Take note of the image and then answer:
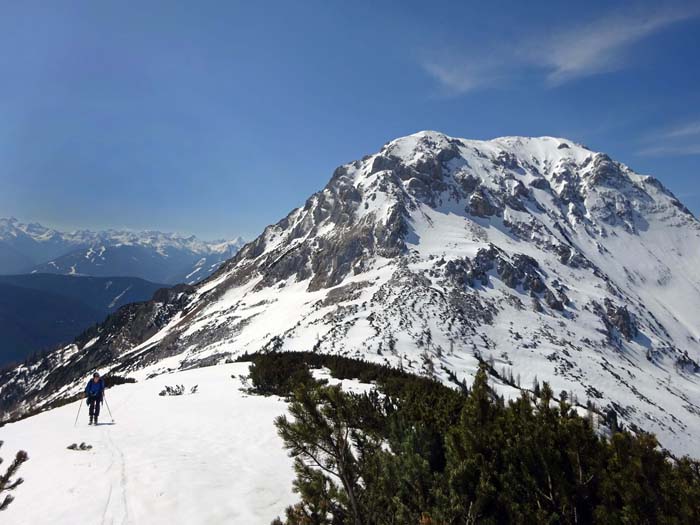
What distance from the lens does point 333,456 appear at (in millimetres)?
6031

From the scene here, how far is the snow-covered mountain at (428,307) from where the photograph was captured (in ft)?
241

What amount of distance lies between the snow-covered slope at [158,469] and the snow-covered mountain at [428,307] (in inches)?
1485

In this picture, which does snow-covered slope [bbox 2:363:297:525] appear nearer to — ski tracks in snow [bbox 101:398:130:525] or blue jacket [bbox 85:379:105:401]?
ski tracks in snow [bbox 101:398:130:525]

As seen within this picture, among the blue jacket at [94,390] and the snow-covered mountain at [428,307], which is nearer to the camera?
the blue jacket at [94,390]

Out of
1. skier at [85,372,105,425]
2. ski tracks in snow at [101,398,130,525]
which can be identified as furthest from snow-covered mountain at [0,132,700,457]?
ski tracks in snow at [101,398,130,525]

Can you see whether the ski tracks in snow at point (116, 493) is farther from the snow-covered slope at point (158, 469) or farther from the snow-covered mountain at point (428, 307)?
the snow-covered mountain at point (428, 307)

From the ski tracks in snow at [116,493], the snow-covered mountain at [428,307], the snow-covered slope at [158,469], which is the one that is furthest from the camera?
the snow-covered mountain at [428,307]

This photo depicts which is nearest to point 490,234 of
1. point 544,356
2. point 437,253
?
point 437,253

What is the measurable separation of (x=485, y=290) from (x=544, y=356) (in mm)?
26441

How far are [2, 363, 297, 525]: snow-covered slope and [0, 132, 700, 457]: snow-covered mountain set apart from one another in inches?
1485

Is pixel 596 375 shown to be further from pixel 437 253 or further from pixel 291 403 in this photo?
pixel 291 403

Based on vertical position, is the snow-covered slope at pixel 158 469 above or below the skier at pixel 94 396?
below

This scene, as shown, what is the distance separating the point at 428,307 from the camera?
84.9 metres

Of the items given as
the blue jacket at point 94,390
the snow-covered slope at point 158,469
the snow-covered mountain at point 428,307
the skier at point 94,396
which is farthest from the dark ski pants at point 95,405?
the snow-covered mountain at point 428,307
